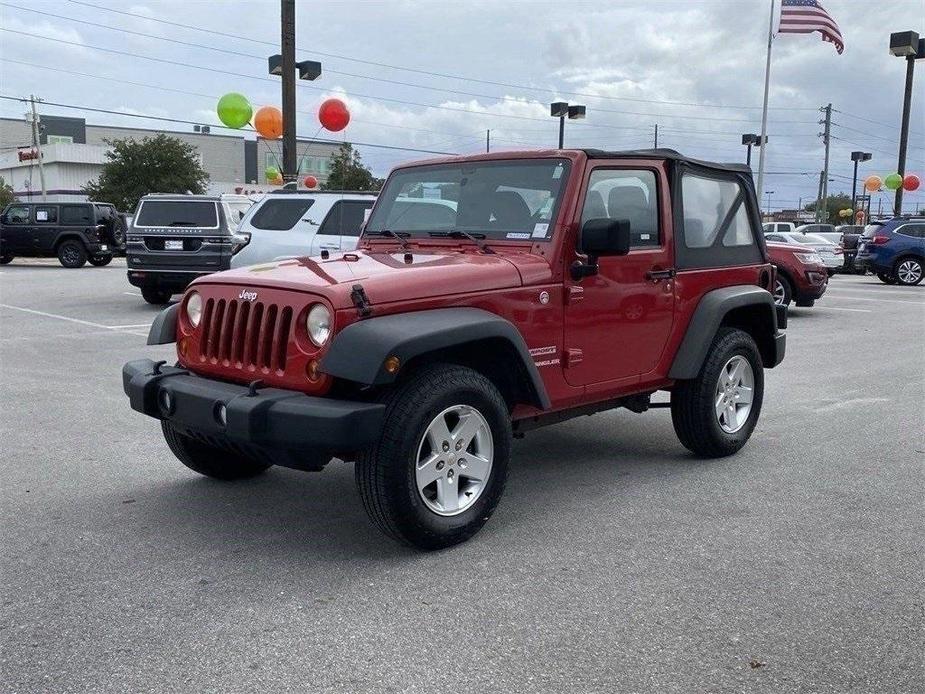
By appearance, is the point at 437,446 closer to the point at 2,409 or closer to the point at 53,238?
the point at 2,409

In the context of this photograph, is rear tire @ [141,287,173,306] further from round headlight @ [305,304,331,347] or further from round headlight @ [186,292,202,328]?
round headlight @ [305,304,331,347]

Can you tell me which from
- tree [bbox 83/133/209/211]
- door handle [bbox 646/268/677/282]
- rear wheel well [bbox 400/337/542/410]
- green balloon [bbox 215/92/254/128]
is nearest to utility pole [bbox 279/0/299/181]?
green balloon [bbox 215/92/254/128]

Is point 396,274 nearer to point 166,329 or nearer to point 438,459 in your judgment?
point 438,459

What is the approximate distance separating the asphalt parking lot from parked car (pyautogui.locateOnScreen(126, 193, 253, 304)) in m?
7.91

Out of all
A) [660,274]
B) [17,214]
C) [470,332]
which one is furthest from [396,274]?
[17,214]

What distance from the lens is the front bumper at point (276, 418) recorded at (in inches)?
141

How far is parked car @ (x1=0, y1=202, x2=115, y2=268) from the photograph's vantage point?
24594 mm

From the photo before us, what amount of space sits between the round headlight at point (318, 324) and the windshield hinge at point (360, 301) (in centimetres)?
12

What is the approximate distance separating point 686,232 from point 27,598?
3992 millimetres

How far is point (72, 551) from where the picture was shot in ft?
13.3

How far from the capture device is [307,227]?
11.9 meters

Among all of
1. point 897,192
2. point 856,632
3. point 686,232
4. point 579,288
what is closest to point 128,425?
point 579,288

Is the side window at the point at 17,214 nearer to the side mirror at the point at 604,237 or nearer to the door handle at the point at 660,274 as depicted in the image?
the door handle at the point at 660,274

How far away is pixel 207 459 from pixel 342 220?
7.24 metres
